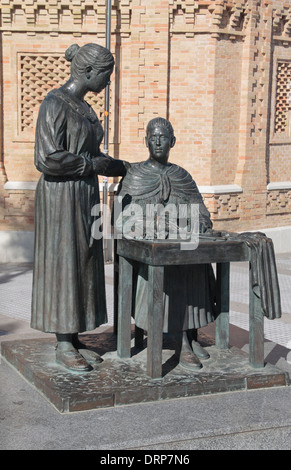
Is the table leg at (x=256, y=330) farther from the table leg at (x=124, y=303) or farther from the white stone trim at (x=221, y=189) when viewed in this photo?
the white stone trim at (x=221, y=189)

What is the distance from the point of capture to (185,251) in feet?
15.5

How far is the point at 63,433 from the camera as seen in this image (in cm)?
421

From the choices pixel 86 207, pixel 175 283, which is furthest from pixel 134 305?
pixel 86 207

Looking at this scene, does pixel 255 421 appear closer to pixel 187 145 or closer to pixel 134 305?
pixel 134 305

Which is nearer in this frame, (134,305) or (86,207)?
(86,207)

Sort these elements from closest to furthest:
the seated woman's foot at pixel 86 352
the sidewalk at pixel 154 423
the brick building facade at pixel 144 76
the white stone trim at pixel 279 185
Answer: the sidewalk at pixel 154 423
the seated woman's foot at pixel 86 352
the brick building facade at pixel 144 76
the white stone trim at pixel 279 185

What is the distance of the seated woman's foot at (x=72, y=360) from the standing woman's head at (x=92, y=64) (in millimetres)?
1820

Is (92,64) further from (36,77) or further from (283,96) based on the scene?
(283,96)

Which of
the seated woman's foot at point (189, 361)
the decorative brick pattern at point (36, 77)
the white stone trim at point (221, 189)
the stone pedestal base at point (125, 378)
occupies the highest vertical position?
the decorative brick pattern at point (36, 77)

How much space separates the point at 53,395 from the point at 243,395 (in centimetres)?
126

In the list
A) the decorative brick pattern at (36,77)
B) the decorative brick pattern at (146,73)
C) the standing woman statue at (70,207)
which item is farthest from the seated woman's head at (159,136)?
the decorative brick pattern at (36,77)

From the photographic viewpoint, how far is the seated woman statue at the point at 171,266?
16.8 feet

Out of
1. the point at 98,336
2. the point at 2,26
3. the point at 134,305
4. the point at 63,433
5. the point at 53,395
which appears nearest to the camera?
the point at 63,433

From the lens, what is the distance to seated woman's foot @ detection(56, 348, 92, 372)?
4.90 meters
